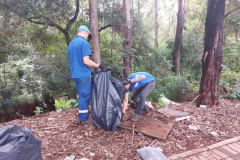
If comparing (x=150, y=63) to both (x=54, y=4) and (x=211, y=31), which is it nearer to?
(x=211, y=31)

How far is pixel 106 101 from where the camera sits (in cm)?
280

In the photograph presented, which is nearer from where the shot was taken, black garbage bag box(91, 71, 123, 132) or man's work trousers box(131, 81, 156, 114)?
black garbage bag box(91, 71, 123, 132)

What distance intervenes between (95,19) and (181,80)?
13.9 ft

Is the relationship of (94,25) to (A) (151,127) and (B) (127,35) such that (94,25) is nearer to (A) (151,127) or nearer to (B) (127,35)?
(B) (127,35)

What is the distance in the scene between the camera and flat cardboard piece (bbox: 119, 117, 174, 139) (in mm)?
2948

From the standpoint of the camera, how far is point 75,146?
261cm

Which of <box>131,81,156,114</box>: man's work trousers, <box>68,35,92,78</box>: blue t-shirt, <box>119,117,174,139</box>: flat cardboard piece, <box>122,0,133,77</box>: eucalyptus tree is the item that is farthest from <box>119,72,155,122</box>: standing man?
<box>122,0,133,77</box>: eucalyptus tree

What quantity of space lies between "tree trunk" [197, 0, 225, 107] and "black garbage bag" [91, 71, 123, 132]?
109 inches

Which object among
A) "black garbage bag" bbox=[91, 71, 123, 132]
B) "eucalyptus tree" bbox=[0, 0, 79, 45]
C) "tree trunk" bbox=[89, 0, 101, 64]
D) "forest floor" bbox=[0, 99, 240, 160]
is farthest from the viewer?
"eucalyptus tree" bbox=[0, 0, 79, 45]

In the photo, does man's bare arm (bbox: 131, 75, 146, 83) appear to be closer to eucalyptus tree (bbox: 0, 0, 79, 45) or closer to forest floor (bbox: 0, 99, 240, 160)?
forest floor (bbox: 0, 99, 240, 160)

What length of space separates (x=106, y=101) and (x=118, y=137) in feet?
2.35

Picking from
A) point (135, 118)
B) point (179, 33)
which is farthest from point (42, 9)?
point (179, 33)

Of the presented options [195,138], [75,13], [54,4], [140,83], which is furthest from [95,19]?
[195,138]

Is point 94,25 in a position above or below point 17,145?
above
